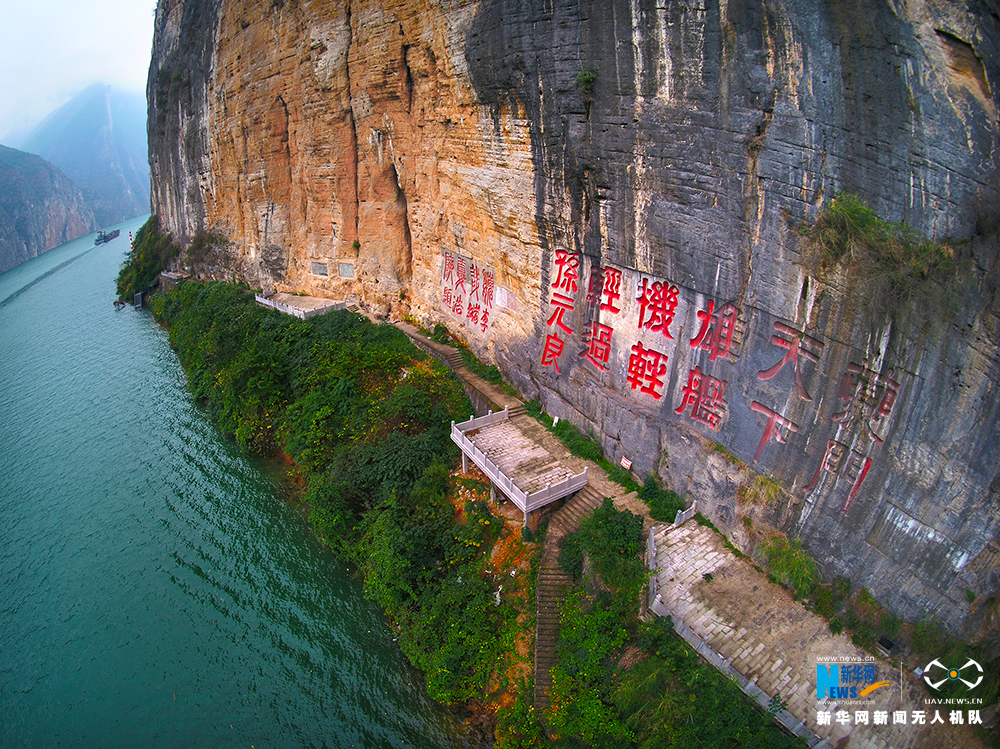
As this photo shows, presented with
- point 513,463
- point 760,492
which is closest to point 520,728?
point 513,463

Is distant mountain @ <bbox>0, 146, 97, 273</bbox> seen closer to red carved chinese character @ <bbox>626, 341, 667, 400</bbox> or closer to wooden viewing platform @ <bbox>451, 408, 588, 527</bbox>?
wooden viewing platform @ <bbox>451, 408, 588, 527</bbox>

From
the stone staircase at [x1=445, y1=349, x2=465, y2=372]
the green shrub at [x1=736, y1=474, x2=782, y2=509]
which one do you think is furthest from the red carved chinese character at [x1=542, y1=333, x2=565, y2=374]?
the green shrub at [x1=736, y1=474, x2=782, y2=509]

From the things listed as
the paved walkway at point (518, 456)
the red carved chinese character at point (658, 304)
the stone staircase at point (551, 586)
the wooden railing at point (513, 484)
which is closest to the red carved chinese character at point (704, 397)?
the red carved chinese character at point (658, 304)

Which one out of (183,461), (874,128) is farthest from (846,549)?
(183,461)

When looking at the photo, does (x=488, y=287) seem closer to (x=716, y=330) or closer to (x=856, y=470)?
(x=716, y=330)

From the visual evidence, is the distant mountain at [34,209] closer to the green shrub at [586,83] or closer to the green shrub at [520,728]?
the green shrub at [586,83]
